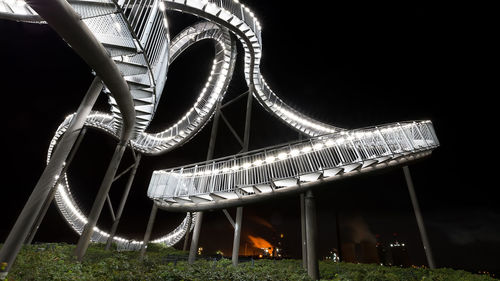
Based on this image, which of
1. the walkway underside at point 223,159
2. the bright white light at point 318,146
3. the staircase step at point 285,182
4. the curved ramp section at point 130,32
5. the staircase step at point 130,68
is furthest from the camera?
the bright white light at point 318,146

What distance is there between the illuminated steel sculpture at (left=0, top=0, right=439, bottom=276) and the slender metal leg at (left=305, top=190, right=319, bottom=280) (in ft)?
1.76

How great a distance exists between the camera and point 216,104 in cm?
1380

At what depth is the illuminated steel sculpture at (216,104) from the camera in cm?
522

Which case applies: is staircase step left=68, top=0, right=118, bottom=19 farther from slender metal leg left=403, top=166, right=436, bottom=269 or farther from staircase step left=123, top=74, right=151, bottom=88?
slender metal leg left=403, top=166, right=436, bottom=269

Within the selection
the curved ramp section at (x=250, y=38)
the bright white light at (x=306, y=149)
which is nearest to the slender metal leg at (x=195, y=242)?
the bright white light at (x=306, y=149)

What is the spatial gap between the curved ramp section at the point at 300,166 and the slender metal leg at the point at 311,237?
55 cm

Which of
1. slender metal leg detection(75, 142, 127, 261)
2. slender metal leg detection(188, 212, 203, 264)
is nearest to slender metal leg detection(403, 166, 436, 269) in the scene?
slender metal leg detection(188, 212, 203, 264)

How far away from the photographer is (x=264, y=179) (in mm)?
9023

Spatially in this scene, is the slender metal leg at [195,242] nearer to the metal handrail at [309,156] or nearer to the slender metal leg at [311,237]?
the metal handrail at [309,156]

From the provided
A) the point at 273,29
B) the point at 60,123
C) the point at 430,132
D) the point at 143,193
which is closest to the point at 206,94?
the point at 273,29

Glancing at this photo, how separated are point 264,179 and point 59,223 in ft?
99.9

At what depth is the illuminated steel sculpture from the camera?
17.1ft

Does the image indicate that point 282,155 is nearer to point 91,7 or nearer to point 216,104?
point 216,104

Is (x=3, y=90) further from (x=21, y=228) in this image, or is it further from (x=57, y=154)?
(x=21, y=228)
